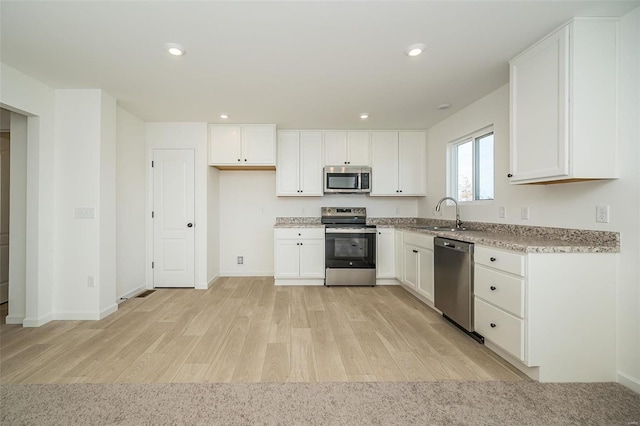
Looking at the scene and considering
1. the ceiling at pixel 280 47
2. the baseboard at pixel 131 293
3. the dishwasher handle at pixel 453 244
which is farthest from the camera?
the baseboard at pixel 131 293

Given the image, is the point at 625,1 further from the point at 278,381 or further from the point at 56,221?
the point at 56,221

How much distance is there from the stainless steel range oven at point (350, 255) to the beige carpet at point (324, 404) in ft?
7.57

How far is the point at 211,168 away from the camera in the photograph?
4.33m

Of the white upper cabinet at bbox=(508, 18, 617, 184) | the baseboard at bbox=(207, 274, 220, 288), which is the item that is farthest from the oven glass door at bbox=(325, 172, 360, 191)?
the white upper cabinet at bbox=(508, 18, 617, 184)

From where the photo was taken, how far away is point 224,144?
4.17 metres

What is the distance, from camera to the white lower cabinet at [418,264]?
3.22 metres

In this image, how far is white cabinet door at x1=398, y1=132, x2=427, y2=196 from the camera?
4.51m

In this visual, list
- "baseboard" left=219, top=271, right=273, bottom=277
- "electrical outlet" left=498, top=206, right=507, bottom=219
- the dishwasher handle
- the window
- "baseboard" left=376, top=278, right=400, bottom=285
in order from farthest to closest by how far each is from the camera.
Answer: "baseboard" left=219, top=271, right=273, bottom=277
"baseboard" left=376, top=278, right=400, bottom=285
the window
"electrical outlet" left=498, top=206, right=507, bottom=219
the dishwasher handle

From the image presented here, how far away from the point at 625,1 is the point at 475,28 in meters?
0.83

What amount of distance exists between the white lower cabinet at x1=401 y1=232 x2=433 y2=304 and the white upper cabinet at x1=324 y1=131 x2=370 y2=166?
1.46m

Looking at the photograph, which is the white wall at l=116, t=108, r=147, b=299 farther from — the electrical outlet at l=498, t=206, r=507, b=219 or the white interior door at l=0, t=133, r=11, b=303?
the electrical outlet at l=498, t=206, r=507, b=219

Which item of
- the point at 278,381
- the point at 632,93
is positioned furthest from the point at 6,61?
the point at 632,93

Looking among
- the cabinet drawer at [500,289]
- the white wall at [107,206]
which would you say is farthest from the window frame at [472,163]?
the white wall at [107,206]

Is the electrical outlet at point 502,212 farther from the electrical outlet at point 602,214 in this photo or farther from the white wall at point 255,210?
the white wall at point 255,210
